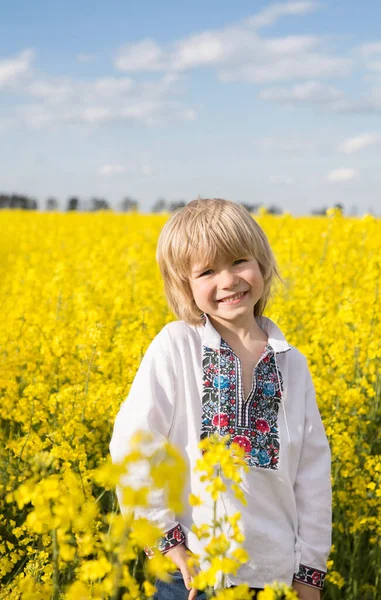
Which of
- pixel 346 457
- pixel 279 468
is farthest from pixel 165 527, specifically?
pixel 346 457

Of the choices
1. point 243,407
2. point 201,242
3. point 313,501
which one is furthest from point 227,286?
point 313,501

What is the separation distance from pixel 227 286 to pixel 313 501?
25.3 inches

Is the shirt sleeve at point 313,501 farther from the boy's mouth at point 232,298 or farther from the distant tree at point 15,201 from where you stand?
the distant tree at point 15,201

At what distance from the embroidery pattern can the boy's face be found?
110 mm

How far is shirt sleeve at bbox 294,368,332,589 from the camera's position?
1.87m

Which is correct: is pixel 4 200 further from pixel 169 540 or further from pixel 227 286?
pixel 169 540

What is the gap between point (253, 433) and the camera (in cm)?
187

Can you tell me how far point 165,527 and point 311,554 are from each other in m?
0.42

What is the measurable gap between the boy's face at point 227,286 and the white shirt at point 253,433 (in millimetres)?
65

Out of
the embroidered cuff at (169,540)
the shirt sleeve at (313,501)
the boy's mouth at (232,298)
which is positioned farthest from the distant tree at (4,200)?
the embroidered cuff at (169,540)

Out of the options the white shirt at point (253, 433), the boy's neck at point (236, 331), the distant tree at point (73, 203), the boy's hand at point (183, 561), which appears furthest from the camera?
the distant tree at point (73, 203)

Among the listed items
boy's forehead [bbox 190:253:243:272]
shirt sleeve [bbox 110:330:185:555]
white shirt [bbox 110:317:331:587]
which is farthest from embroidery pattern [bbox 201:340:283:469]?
boy's forehead [bbox 190:253:243:272]

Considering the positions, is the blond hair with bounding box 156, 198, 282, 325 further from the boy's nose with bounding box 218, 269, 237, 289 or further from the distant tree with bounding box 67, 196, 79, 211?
the distant tree with bounding box 67, 196, 79, 211

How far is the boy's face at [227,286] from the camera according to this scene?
191 centimetres
